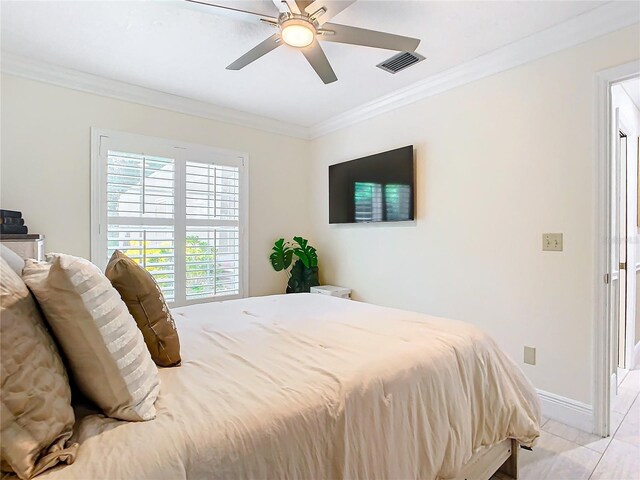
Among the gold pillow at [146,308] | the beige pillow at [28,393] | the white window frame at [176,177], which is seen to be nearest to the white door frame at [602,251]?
the gold pillow at [146,308]

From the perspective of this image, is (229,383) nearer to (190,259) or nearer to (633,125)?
(190,259)

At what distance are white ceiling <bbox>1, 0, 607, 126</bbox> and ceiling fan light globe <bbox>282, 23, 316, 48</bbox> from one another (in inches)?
13.3

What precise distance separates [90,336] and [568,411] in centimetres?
270

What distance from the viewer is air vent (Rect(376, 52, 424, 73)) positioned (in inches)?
101

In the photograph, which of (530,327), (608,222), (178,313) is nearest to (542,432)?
(530,327)

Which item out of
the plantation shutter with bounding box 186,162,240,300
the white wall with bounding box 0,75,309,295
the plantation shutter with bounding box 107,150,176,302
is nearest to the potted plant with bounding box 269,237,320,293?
the plantation shutter with bounding box 186,162,240,300

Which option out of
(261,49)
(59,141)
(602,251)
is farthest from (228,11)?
(602,251)

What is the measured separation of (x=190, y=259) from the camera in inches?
139

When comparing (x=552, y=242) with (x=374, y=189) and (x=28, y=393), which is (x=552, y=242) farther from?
(x=28, y=393)

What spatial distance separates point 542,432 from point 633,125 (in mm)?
2857

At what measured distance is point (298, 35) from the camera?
192cm

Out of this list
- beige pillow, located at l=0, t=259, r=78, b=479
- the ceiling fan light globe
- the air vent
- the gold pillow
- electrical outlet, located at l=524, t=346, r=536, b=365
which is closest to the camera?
beige pillow, located at l=0, t=259, r=78, b=479

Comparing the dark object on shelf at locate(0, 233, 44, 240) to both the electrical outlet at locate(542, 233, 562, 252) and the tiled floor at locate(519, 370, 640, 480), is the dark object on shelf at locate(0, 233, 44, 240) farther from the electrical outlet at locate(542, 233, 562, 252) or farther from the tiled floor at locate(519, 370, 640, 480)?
the electrical outlet at locate(542, 233, 562, 252)

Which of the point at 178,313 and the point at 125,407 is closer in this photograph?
the point at 125,407
